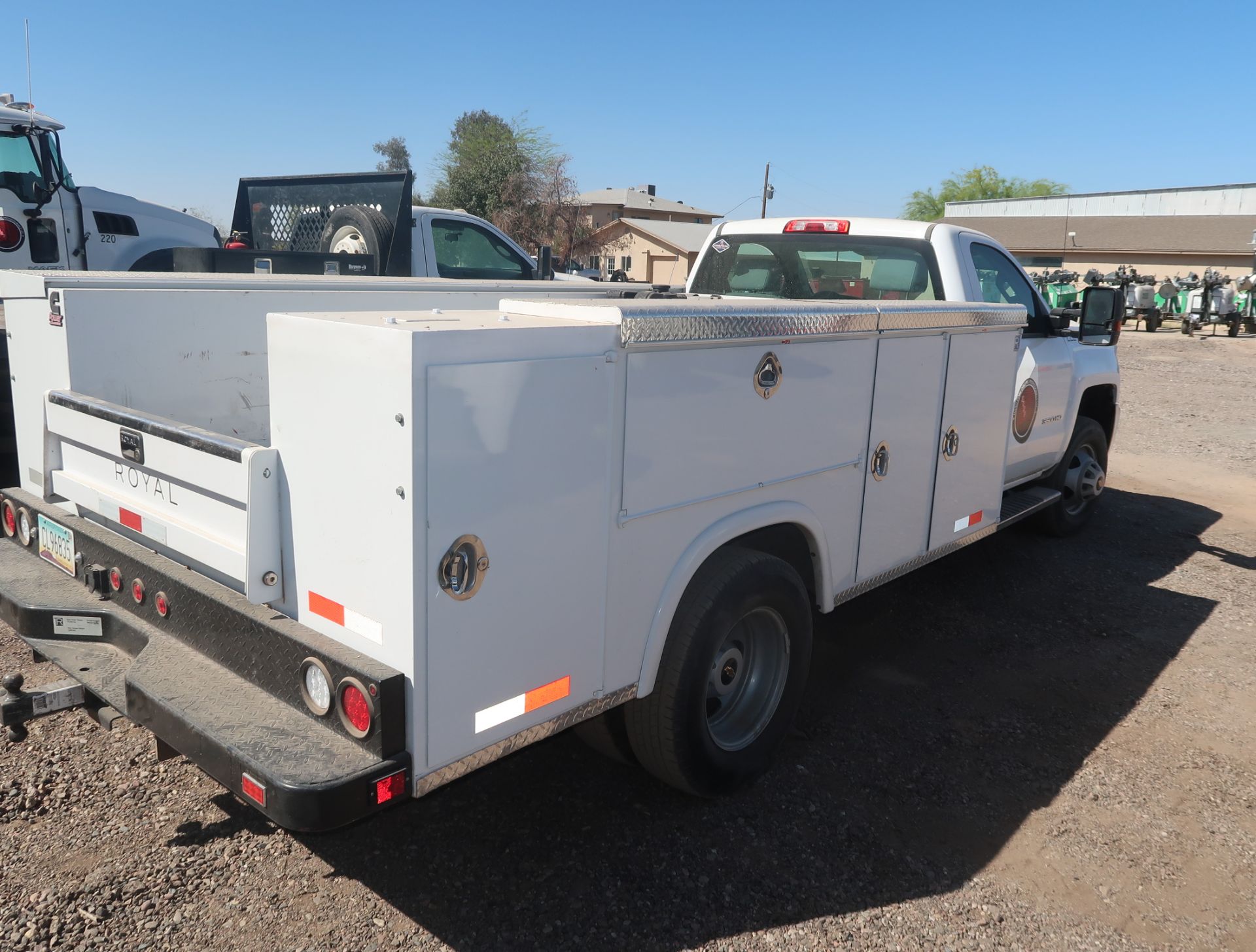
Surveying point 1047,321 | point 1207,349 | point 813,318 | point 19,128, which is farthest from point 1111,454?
point 1207,349

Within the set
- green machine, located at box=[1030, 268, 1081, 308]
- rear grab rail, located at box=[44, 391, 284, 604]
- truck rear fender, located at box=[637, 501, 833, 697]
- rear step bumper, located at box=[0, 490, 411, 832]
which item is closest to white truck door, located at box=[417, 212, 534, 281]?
rear grab rail, located at box=[44, 391, 284, 604]

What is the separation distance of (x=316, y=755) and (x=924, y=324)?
2.93m

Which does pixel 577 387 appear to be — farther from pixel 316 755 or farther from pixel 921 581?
pixel 921 581

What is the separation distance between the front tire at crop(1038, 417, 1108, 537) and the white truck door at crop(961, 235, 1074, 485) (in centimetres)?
55

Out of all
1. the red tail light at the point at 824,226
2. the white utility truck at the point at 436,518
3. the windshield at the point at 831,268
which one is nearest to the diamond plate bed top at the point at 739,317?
the white utility truck at the point at 436,518

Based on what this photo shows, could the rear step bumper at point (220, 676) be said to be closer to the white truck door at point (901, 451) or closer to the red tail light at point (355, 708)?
the red tail light at point (355, 708)

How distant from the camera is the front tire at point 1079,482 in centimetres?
699

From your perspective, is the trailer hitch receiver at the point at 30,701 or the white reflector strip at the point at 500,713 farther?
the trailer hitch receiver at the point at 30,701

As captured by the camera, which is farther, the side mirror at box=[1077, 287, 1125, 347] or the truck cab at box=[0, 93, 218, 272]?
the truck cab at box=[0, 93, 218, 272]

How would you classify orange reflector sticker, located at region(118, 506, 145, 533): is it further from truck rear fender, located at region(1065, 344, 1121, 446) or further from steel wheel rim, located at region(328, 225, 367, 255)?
truck rear fender, located at region(1065, 344, 1121, 446)

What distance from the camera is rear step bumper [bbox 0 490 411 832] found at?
2.25m

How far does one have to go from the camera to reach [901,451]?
4.07 meters

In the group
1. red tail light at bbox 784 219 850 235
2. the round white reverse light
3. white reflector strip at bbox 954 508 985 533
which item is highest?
red tail light at bbox 784 219 850 235

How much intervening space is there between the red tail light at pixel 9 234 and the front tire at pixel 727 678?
11.3 meters
